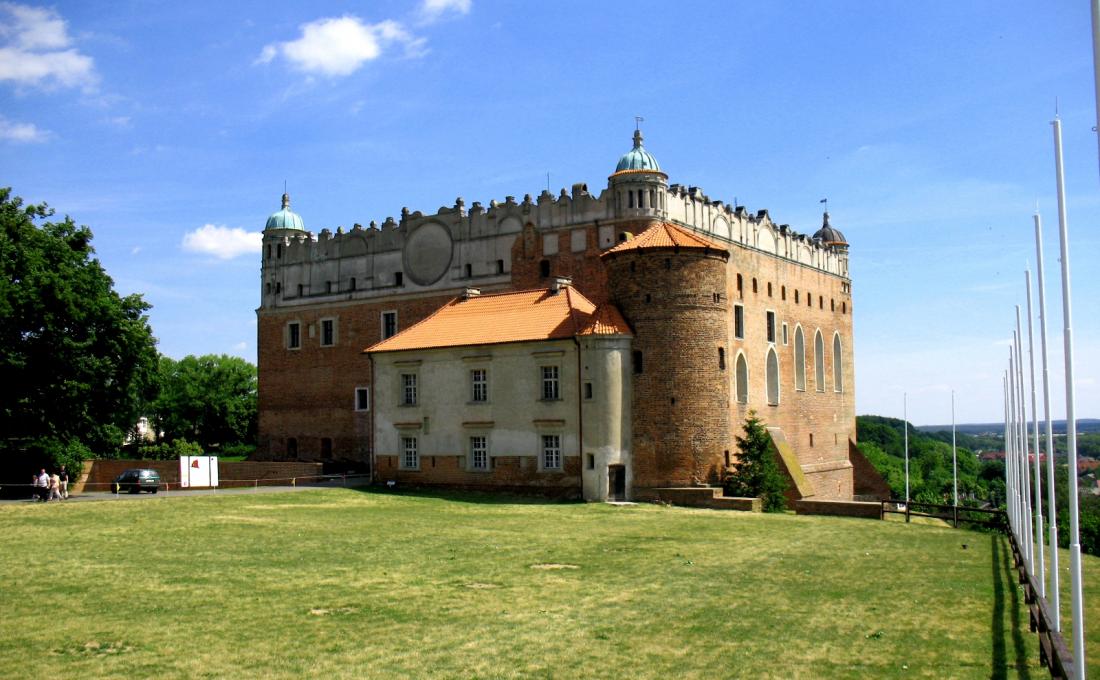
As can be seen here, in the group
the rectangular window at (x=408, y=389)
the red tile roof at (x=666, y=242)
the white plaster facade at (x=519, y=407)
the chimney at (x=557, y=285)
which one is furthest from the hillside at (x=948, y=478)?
the rectangular window at (x=408, y=389)

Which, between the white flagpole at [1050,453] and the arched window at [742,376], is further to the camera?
the arched window at [742,376]

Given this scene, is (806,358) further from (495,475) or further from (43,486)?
(43,486)

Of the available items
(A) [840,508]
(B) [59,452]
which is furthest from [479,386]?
(B) [59,452]

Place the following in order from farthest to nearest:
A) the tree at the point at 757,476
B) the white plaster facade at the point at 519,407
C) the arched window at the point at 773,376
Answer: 1. the arched window at the point at 773,376
2. the white plaster facade at the point at 519,407
3. the tree at the point at 757,476

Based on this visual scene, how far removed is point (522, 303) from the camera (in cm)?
4050

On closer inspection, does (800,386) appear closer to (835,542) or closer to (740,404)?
(740,404)

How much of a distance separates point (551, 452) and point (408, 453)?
666 centimetres

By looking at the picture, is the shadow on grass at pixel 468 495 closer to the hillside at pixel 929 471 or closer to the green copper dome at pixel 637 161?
the green copper dome at pixel 637 161

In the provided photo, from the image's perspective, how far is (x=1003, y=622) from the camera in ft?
49.8

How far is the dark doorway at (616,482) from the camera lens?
35.5m

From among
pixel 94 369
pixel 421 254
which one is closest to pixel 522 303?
pixel 421 254

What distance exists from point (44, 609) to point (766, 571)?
12.2 m

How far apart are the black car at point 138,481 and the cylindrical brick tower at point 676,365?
1822 centimetres

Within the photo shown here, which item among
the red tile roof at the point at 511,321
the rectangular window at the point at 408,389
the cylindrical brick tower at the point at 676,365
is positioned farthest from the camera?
the rectangular window at the point at 408,389
